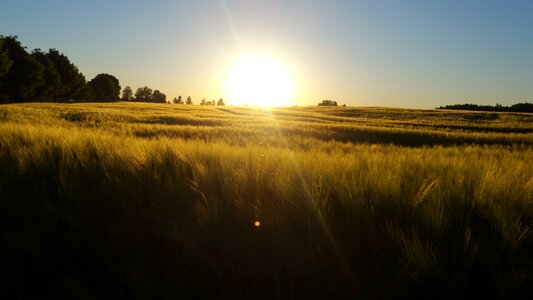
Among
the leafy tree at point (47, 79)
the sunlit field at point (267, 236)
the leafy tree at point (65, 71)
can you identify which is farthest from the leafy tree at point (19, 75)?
the sunlit field at point (267, 236)

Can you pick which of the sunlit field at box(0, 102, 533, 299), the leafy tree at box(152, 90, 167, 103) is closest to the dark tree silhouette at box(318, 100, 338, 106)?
the leafy tree at box(152, 90, 167, 103)

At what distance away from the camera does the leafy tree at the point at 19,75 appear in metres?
53.6

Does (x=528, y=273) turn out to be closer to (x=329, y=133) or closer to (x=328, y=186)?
(x=328, y=186)

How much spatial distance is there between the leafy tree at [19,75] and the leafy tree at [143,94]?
214 ft

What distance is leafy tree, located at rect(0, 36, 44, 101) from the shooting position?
53625 mm

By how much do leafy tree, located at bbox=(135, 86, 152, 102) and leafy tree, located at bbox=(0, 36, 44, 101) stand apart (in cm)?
6525

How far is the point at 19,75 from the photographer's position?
53.5m

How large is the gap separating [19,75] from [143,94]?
6964 cm

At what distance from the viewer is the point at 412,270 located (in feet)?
3.85

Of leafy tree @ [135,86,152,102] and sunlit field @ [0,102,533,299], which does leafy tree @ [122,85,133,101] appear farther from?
sunlit field @ [0,102,533,299]

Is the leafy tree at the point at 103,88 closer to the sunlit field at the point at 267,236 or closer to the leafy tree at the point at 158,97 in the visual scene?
the leafy tree at the point at 158,97

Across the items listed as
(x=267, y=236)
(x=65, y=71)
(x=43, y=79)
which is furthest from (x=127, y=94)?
(x=267, y=236)

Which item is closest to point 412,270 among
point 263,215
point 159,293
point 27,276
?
point 263,215

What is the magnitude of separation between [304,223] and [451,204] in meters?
0.60
